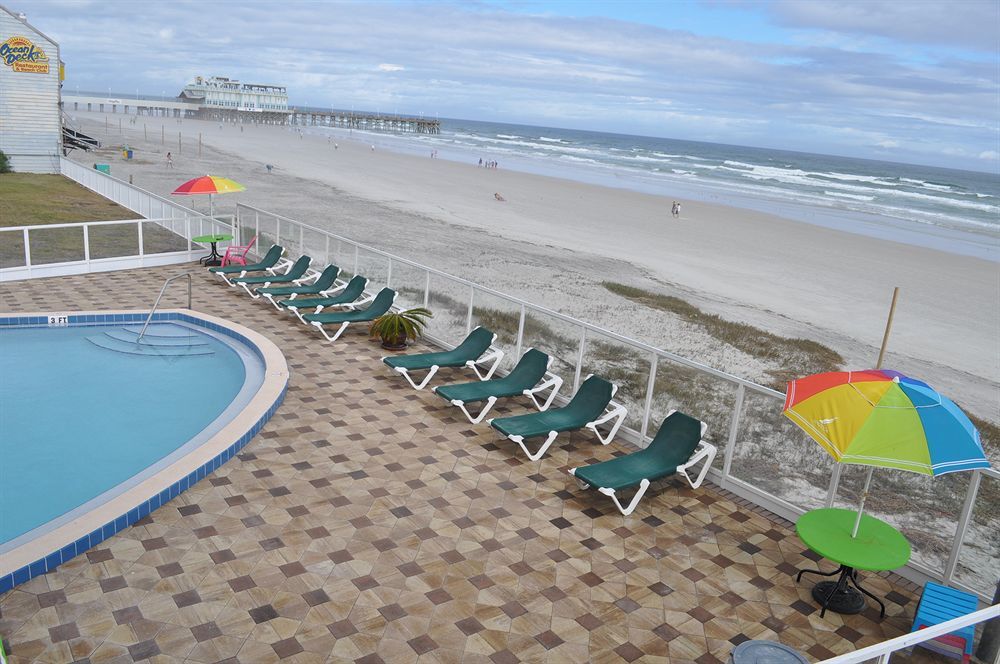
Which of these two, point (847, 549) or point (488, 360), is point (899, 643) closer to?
point (847, 549)

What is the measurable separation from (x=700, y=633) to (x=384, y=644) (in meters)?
2.25

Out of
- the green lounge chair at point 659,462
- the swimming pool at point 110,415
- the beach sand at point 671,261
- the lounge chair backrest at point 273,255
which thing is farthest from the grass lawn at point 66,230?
the green lounge chair at point 659,462

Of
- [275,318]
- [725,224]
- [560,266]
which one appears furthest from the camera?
[725,224]

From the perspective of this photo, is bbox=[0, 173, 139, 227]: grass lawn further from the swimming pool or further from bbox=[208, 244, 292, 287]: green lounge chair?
the swimming pool

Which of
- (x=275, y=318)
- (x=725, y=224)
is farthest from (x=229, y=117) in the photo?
(x=275, y=318)

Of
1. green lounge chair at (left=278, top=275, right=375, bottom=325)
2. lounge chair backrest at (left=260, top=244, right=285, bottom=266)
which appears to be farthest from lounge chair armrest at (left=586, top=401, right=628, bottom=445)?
lounge chair backrest at (left=260, top=244, right=285, bottom=266)

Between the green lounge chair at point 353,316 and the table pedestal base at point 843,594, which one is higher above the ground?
the green lounge chair at point 353,316

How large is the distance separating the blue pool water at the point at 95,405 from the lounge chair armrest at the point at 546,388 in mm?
3571

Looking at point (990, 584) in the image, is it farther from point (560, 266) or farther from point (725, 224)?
point (725, 224)

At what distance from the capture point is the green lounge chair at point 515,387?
29.2ft

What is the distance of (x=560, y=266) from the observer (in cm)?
2311

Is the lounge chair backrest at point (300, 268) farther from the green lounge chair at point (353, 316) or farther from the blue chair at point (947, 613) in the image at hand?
the blue chair at point (947, 613)

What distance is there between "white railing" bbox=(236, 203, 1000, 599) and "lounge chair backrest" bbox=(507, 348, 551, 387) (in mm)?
313

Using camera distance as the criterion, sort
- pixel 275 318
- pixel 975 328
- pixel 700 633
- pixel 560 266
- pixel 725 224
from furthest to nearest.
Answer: pixel 725 224 → pixel 560 266 → pixel 975 328 → pixel 275 318 → pixel 700 633
